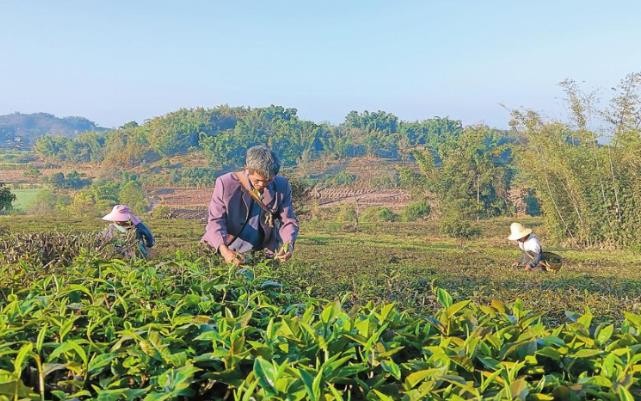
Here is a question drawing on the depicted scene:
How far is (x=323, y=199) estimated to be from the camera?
1355 inches

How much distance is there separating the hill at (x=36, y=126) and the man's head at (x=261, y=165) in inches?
3034

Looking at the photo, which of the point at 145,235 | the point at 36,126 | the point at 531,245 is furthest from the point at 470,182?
the point at 36,126

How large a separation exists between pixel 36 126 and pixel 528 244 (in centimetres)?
9052

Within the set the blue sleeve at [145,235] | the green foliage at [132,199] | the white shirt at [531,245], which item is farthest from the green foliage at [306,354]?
the green foliage at [132,199]

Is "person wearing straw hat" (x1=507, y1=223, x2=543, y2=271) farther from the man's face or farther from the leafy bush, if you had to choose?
the leafy bush

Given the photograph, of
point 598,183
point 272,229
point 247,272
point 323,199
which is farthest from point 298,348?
point 323,199

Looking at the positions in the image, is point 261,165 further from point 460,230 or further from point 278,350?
point 460,230

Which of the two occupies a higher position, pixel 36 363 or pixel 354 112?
pixel 354 112

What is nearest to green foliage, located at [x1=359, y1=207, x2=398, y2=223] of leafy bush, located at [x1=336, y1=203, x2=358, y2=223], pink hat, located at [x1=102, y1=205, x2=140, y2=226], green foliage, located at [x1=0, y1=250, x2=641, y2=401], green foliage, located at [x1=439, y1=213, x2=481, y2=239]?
leafy bush, located at [x1=336, y1=203, x2=358, y2=223]

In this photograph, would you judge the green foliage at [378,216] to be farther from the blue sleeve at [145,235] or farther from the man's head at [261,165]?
the man's head at [261,165]

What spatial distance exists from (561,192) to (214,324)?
14951 millimetres

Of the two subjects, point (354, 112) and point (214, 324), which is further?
point (354, 112)

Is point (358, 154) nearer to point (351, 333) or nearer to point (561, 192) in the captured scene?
point (561, 192)

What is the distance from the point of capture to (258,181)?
338 cm
